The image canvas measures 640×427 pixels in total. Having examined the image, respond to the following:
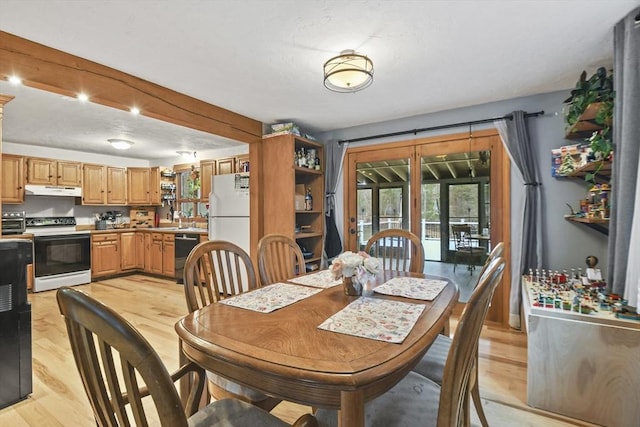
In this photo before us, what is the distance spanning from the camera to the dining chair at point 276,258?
212 centimetres

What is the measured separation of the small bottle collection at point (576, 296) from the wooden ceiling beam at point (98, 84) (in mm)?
3270

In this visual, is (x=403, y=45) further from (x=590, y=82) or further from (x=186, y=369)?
(x=186, y=369)

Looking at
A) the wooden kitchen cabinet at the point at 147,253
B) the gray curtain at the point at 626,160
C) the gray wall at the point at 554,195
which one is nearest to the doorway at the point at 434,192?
the gray wall at the point at 554,195

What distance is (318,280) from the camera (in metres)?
1.95

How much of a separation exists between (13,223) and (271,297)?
17.2 ft

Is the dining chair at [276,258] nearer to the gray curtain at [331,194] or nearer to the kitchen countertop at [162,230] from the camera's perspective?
the gray curtain at [331,194]

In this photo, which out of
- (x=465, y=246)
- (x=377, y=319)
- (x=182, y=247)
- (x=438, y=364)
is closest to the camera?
(x=377, y=319)

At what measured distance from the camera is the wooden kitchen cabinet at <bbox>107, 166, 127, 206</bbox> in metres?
5.68

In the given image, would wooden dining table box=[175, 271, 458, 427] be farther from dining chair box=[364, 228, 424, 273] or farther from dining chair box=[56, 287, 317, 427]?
dining chair box=[364, 228, 424, 273]

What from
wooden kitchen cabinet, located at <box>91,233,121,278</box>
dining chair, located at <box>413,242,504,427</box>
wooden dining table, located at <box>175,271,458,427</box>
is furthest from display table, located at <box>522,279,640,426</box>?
wooden kitchen cabinet, located at <box>91,233,121,278</box>

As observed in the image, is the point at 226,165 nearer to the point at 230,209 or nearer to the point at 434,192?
the point at 230,209

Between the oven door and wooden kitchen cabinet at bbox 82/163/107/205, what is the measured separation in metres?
0.73

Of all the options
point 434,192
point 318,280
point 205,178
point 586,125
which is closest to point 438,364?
point 318,280

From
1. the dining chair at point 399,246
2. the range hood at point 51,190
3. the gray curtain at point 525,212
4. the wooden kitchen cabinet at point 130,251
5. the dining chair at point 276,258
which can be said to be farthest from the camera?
the wooden kitchen cabinet at point 130,251
